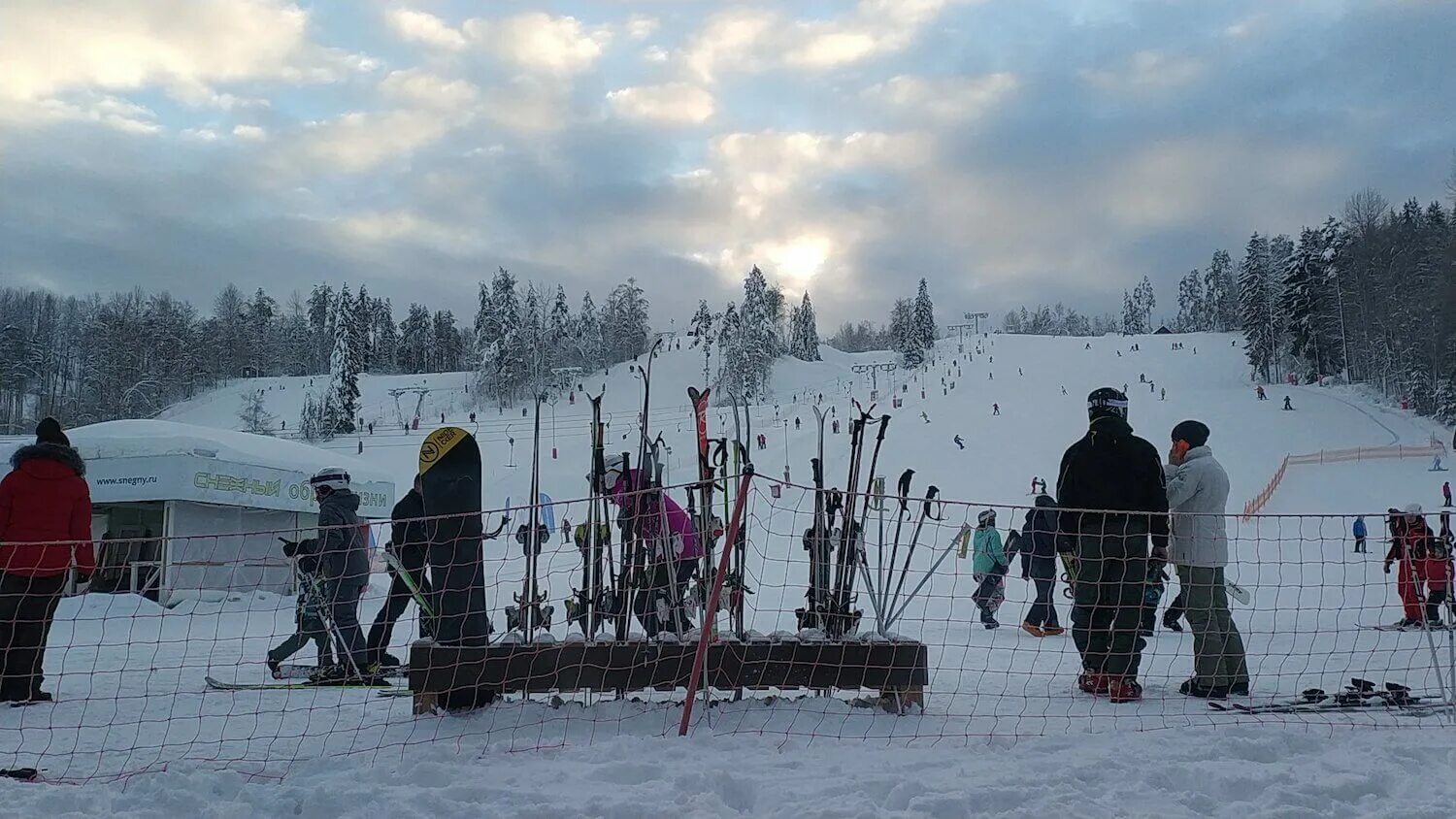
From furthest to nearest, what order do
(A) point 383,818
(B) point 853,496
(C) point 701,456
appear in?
1. (C) point 701,456
2. (B) point 853,496
3. (A) point 383,818

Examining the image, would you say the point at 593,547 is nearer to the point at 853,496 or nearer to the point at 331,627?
the point at 853,496

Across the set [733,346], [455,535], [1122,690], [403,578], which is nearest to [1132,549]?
[1122,690]

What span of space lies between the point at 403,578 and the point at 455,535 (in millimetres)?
1226

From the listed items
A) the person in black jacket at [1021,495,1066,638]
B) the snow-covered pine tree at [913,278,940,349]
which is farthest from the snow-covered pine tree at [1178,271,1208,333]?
the person in black jacket at [1021,495,1066,638]

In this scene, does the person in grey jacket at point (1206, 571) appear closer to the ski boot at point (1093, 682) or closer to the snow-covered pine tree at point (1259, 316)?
the ski boot at point (1093, 682)

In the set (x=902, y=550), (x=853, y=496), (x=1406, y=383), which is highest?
(x=1406, y=383)

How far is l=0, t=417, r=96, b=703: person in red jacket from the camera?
5.44m

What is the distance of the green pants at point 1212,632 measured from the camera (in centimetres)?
507

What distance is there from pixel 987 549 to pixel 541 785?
8.04 metres

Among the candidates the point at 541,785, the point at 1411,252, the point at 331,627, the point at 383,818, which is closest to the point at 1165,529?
the point at 541,785

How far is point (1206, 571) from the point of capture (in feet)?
17.1

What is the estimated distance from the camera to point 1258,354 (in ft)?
193

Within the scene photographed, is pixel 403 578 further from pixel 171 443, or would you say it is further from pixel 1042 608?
pixel 171 443

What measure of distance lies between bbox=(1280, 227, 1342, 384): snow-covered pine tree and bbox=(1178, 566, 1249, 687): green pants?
188 ft
